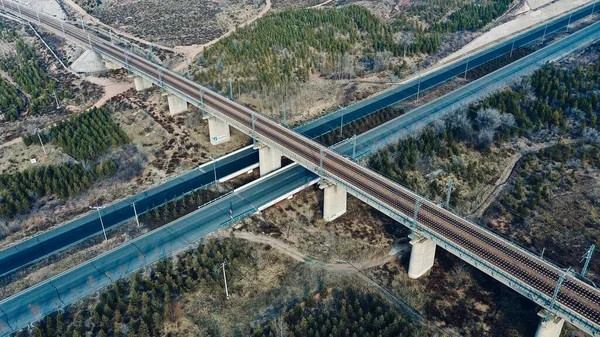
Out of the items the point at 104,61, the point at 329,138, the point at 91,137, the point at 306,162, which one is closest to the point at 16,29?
the point at 104,61

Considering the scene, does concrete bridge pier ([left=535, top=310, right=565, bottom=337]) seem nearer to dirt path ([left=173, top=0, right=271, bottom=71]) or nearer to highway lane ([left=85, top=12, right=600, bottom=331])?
highway lane ([left=85, top=12, right=600, bottom=331])

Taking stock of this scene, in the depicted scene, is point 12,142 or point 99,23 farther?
point 99,23

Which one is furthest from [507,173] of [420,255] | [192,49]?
[192,49]

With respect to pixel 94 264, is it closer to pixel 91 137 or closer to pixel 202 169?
pixel 202 169

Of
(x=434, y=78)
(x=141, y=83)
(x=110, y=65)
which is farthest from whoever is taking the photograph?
(x=110, y=65)

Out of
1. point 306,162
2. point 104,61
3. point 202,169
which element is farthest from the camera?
point 104,61

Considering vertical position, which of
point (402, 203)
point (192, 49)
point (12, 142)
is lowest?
point (12, 142)


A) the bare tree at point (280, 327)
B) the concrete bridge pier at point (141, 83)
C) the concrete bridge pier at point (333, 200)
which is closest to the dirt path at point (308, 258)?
the concrete bridge pier at point (333, 200)

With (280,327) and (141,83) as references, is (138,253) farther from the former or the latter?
(141,83)
